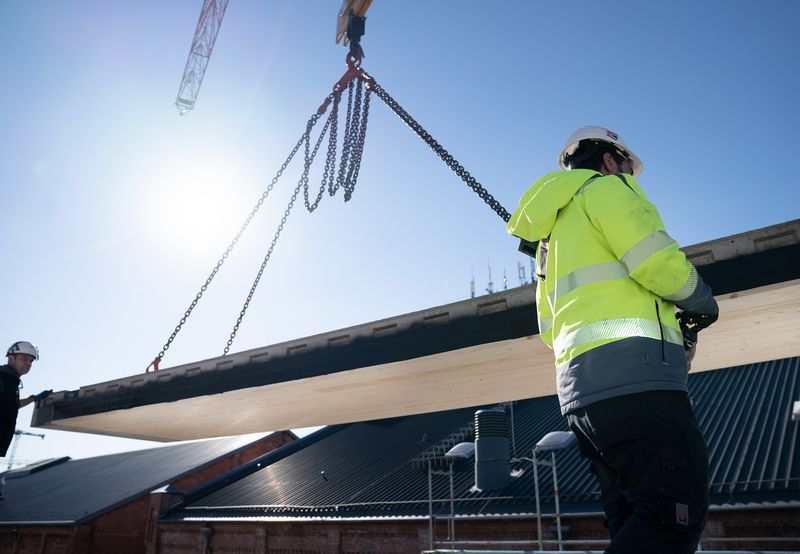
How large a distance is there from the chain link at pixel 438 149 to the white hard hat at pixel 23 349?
525cm

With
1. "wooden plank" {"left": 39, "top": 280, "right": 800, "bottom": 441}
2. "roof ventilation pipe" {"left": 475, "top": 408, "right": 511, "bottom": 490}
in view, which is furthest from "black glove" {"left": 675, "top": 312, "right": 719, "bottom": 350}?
"roof ventilation pipe" {"left": 475, "top": 408, "right": 511, "bottom": 490}

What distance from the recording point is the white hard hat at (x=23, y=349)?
232 inches

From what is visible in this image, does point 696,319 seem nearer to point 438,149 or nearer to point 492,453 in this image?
point 438,149

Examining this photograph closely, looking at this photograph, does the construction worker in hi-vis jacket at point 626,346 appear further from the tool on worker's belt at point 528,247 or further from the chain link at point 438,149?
the chain link at point 438,149

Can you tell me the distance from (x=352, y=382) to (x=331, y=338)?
54 centimetres

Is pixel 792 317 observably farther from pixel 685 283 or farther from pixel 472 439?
pixel 472 439

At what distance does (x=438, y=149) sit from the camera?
9961 millimetres

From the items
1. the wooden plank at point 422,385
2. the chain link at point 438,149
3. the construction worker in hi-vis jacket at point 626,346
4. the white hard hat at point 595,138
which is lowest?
the construction worker in hi-vis jacket at point 626,346

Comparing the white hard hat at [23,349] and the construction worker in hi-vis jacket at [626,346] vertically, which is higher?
the white hard hat at [23,349]

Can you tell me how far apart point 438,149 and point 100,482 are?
91.2 ft

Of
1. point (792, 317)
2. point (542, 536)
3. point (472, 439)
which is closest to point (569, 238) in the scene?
point (792, 317)

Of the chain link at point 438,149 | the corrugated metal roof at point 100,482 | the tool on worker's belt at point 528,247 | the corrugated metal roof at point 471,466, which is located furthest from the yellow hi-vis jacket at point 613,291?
the corrugated metal roof at point 100,482

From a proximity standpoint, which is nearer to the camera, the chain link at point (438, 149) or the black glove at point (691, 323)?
the black glove at point (691, 323)

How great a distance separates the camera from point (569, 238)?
2.36 m
